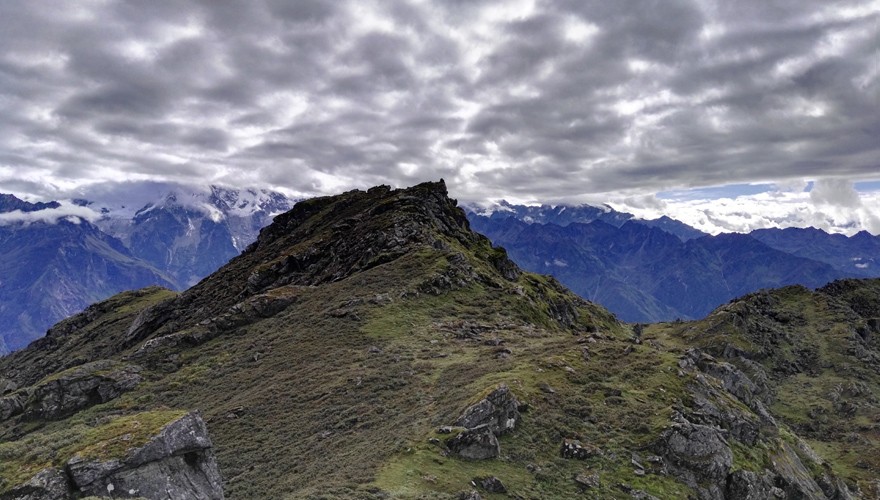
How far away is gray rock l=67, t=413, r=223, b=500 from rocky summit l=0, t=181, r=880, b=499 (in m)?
0.10

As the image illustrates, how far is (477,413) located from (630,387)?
1559cm

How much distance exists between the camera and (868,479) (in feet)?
242

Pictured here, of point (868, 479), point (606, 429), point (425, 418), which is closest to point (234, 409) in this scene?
point (425, 418)

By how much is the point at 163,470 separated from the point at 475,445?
18.7 metres

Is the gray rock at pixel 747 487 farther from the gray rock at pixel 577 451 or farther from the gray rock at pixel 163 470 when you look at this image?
the gray rock at pixel 163 470

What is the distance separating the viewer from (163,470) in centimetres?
2839

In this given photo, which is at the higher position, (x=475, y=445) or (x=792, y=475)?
(x=475, y=445)

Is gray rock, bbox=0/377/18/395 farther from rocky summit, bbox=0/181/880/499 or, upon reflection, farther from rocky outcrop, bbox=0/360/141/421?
rocky outcrop, bbox=0/360/141/421

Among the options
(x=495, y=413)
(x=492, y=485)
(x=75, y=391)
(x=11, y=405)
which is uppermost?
(x=495, y=413)

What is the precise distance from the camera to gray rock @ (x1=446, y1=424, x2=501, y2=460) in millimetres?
34375

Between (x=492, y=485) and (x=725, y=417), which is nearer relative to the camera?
(x=492, y=485)

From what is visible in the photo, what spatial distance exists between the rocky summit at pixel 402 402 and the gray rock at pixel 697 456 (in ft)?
0.45

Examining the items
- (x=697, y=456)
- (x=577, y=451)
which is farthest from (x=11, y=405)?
(x=697, y=456)

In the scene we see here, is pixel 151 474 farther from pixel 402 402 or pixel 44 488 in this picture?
pixel 402 402
